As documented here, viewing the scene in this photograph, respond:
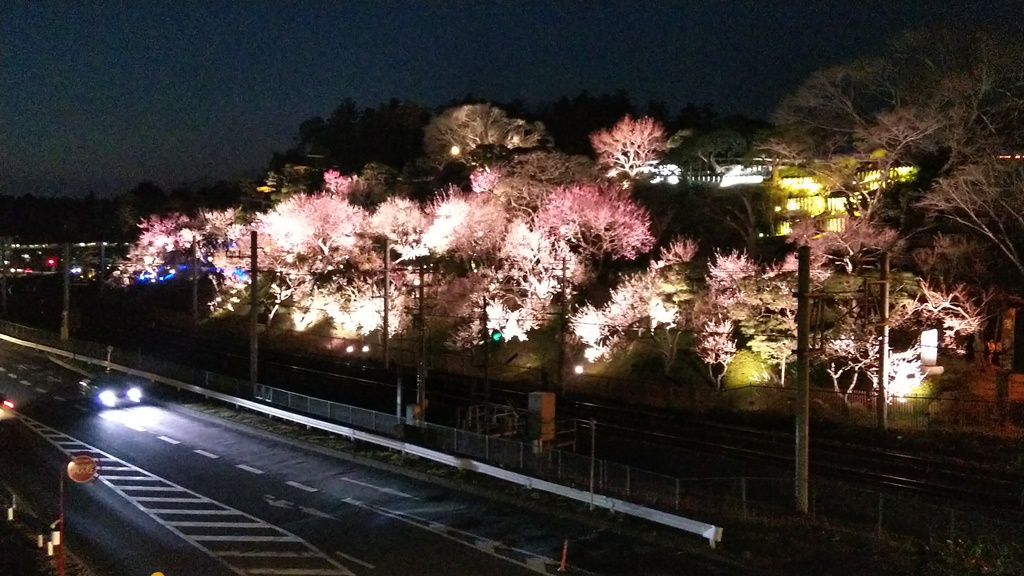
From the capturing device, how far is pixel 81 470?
1186cm

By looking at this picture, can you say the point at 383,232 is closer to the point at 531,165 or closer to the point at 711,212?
the point at 531,165

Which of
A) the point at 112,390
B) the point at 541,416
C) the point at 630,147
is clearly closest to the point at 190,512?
the point at 541,416

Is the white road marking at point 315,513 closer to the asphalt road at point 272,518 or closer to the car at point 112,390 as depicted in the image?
the asphalt road at point 272,518

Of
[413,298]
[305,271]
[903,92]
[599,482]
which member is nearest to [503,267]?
[413,298]

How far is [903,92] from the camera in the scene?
3147 centimetres

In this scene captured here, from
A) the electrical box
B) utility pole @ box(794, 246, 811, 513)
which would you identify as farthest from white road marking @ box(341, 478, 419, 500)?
utility pole @ box(794, 246, 811, 513)

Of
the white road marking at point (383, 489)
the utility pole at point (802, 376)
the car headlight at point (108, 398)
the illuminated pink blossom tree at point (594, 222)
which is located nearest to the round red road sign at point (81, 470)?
the white road marking at point (383, 489)

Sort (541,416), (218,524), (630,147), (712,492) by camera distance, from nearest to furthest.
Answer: (218,524) → (712,492) → (541,416) → (630,147)

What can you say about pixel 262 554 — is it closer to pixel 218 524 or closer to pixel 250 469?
pixel 218 524

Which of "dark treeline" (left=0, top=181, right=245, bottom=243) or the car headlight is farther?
"dark treeline" (left=0, top=181, right=245, bottom=243)

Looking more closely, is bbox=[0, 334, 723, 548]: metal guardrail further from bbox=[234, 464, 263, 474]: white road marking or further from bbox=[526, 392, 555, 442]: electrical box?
bbox=[234, 464, 263, 474]: white road marking

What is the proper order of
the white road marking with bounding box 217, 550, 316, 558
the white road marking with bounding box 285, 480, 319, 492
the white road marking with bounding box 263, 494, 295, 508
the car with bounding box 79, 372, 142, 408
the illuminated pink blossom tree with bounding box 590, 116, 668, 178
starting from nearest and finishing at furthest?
the white road marking with bounding box 217, 550, 316, 558
the white road marking with bounding box 263, 494, 295, 508
the white road marking with bounding box 285, 480, 319, 492
the car with bounding box 79, 372, 142, 408
the illuminated pink blossom tree with bounding box 590, 116, 668, 178

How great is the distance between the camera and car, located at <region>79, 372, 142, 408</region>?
29.5 meters

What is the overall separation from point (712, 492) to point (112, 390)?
77.1 ft
